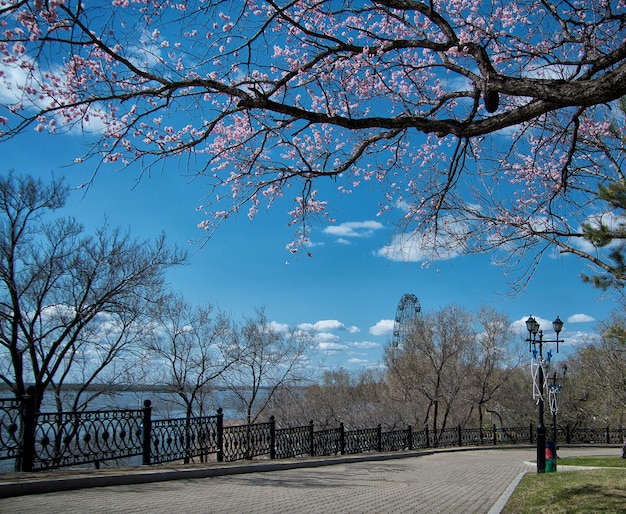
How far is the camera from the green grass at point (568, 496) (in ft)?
25.3

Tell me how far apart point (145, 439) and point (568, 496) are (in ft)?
27.6

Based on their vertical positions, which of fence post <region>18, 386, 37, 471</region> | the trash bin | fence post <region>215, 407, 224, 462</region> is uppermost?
fence post <region>18, 386, 37, 471</region>

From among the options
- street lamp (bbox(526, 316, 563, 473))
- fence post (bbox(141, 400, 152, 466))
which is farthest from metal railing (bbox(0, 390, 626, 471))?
street lamp (bbox(526, 316, 563, 473))

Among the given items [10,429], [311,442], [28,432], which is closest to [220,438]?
[311,442]

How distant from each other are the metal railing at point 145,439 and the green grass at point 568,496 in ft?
24.8

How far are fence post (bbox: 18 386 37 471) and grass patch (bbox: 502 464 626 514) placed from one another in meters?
7.93

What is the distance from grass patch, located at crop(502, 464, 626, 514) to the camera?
25.3 ft

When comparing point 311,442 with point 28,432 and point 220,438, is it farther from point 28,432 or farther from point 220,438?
point 28,432

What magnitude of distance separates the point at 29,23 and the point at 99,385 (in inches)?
767

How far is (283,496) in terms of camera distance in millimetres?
8883

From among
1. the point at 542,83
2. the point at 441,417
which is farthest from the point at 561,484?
the point at 441,417

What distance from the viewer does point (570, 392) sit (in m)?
43.2

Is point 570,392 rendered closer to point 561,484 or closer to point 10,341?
point 561,484

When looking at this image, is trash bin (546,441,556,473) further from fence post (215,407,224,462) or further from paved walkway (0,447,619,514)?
fence post (215,407,224,462)
